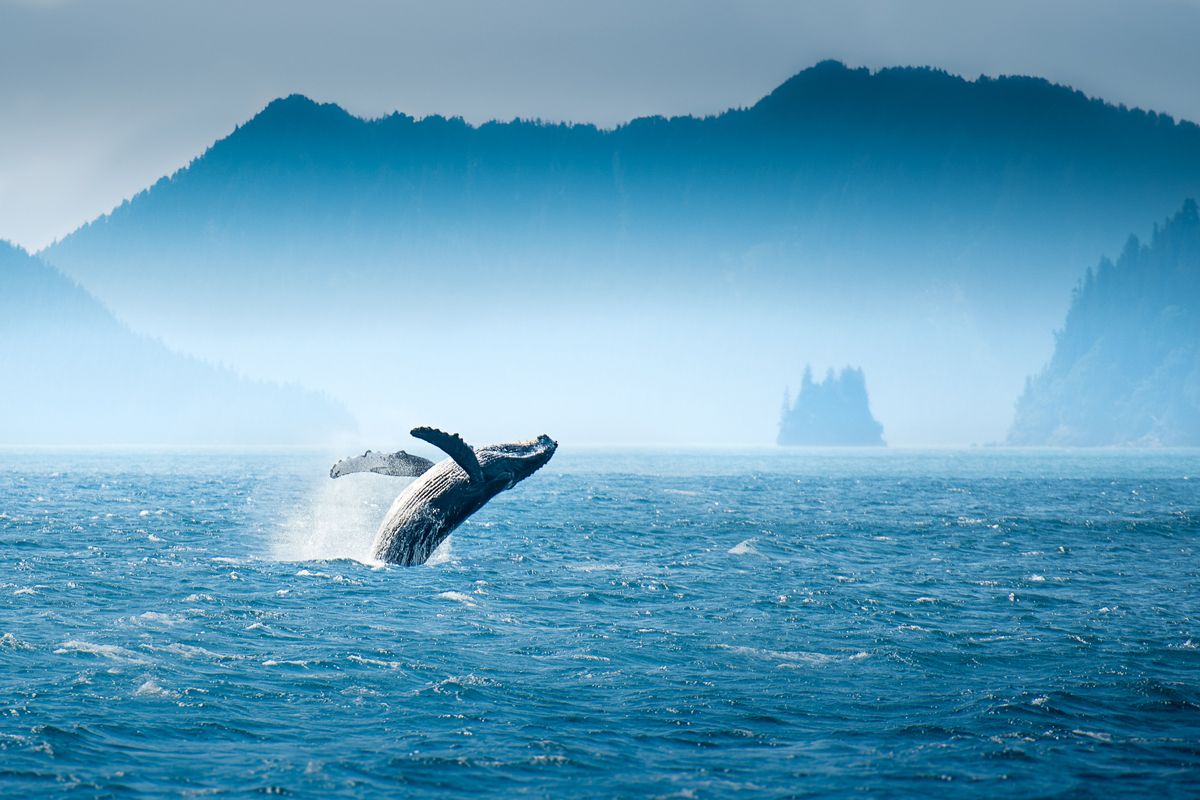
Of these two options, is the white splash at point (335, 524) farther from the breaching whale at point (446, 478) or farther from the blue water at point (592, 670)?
the breaching whale at point (446, 478)

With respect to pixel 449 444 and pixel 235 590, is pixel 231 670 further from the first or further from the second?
pixel 235 590

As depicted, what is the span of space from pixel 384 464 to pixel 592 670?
915cm

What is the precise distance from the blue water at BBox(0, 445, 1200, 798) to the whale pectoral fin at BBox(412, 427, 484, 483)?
10.9 feet

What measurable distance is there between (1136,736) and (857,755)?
15.2 feet

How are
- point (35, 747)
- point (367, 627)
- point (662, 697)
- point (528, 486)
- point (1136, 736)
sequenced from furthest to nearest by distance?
point (528, 486)
point (367, 627)
point (662, 697)
point (1136, 736)
point (35, 747)

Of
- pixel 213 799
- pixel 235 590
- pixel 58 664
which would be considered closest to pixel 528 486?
pixel 235 590

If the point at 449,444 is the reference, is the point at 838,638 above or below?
below

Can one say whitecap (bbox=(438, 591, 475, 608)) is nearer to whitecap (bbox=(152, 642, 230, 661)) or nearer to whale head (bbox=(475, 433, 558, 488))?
whale head (bbox=(475, 433, 558, 488))

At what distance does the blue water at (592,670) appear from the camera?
1185cm

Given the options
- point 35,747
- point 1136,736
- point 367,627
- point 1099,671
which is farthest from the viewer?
point 367,627

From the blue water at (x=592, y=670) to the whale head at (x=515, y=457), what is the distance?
329 cm

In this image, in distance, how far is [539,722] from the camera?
1366cm

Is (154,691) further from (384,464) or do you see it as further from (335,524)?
(335,524)

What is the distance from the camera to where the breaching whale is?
2156 cm
